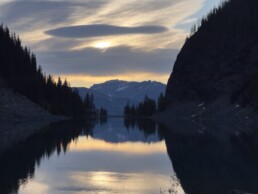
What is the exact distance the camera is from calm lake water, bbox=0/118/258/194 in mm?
35875

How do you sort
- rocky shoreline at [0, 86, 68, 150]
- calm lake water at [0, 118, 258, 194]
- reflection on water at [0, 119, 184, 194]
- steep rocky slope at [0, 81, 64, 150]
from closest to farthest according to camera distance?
calm lake water at [0, 118, 258, 194] < reflection on water at [0, 119, 184, 194] < rocky shoreline at [0, 86, 68, 150] < steep rocky slope at [0, 81, 64, 150]

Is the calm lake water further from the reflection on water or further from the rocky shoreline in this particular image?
the rocky shoreline

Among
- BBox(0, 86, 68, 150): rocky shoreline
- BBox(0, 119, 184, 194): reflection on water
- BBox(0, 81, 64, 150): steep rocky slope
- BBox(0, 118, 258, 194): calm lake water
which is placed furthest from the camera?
BBox(0, 81, 64, 150): steep rocky slope

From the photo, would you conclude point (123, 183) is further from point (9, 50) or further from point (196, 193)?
point (9, 50)

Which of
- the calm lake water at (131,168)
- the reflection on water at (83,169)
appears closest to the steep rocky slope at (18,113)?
the reflection on water at (83,169)

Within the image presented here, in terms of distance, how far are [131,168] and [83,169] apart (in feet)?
15.2

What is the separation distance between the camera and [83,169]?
46.9 metres

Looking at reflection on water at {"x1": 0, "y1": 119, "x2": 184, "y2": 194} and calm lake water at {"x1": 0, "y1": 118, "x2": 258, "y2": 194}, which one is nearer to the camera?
calm lake water at {"x1": 0, "y1": 118, "x2": 258, "y2": 194}

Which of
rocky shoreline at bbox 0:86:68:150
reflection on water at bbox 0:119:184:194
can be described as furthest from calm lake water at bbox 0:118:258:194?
rocky shoreline at bbox 0:86:68:150

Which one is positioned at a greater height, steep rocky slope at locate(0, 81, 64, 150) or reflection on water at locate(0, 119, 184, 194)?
steep rocky slope at locate(0, 81, 64, 150)

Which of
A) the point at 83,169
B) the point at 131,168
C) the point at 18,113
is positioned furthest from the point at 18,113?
the point at 131,168

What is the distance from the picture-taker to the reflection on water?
1419 inches

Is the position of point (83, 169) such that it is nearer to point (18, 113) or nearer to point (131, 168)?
point (131, 168)

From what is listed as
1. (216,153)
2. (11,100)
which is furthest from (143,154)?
(11,100)
